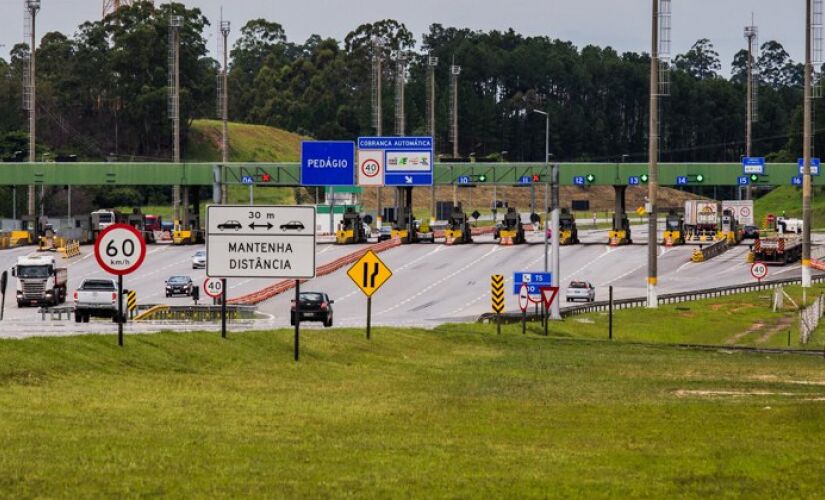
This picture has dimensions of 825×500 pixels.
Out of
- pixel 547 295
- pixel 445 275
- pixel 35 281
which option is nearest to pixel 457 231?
pixel 445 275

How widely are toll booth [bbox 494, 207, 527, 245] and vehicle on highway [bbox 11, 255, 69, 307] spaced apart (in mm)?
50097

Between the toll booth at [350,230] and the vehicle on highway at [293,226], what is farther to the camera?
the toll booth at [350,230]

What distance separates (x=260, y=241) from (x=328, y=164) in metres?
38.1

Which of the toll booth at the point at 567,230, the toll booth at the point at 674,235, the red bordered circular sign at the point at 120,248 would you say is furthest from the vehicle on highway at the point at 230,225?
the toll booth at the point at 674,235

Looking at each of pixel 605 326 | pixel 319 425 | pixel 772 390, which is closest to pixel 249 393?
pixel 319 425

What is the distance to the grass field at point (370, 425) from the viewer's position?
1577cm

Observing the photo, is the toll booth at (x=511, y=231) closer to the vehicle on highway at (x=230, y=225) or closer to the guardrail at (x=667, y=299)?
the guardrail at (x=667, y=299)

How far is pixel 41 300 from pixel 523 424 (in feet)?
190

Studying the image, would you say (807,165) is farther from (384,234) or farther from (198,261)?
(384,234)

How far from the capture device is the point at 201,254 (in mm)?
104188

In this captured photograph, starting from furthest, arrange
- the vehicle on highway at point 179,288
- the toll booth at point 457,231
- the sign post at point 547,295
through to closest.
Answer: the toll booth at point 457,231, the vehicle on highway at point 179,288, the sign post at point 547,295

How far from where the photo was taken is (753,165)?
117938mm

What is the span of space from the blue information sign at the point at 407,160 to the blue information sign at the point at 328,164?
43.6ft

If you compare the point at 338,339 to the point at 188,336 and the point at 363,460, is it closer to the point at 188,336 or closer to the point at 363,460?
the point at 188,336
